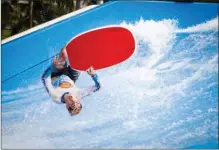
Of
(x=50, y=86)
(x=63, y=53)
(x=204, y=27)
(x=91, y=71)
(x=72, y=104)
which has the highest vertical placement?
(x=204, y=27)

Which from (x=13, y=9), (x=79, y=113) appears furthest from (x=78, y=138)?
(x=13, y=9)

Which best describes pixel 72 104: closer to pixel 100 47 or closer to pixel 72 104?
pixel 72 104

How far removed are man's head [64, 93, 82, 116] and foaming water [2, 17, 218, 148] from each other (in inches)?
1.7

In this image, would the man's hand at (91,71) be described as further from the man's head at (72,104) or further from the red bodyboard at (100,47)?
the man's head at (72,104)

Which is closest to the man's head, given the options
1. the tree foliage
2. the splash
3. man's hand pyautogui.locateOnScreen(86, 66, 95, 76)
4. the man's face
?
the man's face

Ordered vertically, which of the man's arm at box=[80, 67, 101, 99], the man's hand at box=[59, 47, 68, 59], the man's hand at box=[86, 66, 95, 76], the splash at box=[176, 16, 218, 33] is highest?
the splash at box=[176, 16, 218, 33]

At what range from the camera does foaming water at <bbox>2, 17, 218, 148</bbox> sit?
8.37 ft

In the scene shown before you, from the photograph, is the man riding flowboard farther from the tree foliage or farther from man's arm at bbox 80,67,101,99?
the tree foliage

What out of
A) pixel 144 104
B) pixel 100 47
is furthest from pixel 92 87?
pixel 144 104

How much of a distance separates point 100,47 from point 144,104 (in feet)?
1.97

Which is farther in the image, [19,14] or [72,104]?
[19,14]

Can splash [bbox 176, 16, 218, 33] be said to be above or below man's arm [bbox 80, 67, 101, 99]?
above

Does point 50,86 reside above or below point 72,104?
above

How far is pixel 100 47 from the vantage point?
8.25 feet
